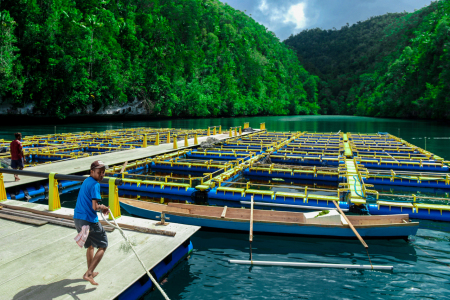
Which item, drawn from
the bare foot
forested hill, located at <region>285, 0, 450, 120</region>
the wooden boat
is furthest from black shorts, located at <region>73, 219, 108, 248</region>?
forested hill, located at <region>285, 0, 450, 120</region>

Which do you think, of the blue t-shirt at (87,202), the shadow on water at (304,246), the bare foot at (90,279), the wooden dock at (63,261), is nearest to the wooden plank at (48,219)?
the wooden dock at (63,261)

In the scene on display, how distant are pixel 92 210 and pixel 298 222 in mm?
6666

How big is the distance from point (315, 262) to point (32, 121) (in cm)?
6454

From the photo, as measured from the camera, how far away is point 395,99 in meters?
91.1

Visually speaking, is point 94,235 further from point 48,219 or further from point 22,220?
point 22,220

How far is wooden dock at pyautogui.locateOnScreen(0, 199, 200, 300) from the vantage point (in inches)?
196

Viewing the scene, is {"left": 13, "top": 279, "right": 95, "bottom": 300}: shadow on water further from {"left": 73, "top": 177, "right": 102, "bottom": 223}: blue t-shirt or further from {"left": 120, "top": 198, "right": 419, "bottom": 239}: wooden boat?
{"left": 120, "top": 198, "right": 419, "bottom": 239}: wooden boat

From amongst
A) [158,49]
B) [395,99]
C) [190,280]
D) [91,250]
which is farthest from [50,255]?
[395,99]

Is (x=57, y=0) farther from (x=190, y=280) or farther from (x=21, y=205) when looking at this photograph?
(x=190, y=280)

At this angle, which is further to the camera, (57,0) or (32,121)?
(32,121)

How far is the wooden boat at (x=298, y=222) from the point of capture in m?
9.49

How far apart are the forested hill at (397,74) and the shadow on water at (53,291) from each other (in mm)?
77383

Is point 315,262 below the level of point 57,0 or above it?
below

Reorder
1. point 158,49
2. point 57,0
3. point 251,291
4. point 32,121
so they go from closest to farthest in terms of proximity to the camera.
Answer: point 251,291, point 57,0, point 32,121, point 158,49
